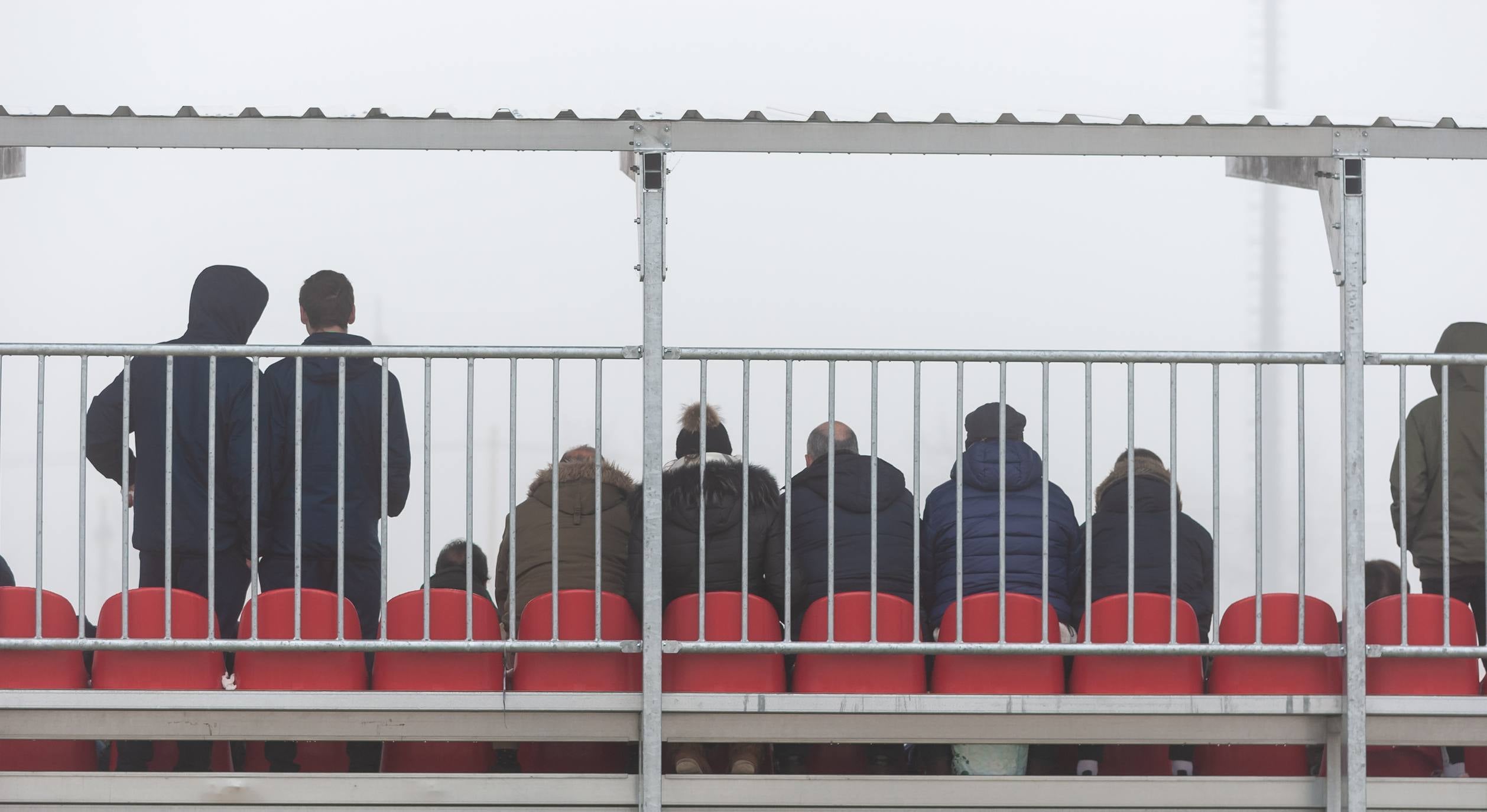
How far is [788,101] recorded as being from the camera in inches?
295

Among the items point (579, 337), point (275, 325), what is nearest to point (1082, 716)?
point (579, 337)

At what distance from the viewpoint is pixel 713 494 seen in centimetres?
482

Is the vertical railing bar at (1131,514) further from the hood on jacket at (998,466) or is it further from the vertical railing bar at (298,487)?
the vertical railing bar at (298,487)

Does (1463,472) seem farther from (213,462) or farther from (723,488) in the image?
(213,462)

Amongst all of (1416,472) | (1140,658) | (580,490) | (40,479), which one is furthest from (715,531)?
(1416,472)

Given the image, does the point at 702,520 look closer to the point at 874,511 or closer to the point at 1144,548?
the point at 874,511

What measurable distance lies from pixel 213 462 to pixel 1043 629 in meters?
2.59

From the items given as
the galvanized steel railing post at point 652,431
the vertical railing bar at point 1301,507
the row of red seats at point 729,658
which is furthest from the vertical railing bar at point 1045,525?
the galvanized steel railing post at point 652,431

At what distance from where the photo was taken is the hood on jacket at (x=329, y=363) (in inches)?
198

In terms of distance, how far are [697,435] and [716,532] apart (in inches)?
34.7

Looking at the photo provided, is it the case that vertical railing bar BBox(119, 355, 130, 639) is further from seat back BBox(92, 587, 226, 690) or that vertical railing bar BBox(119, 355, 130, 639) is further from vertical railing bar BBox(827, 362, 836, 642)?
vertical railing bar BBox(827, 362, 836, 642)

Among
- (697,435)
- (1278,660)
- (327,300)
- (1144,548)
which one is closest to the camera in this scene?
(1278,660)

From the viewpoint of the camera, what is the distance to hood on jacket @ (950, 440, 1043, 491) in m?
4.83

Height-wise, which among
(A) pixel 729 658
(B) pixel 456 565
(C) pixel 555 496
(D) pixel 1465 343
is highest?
(D) pixel 1465 343
